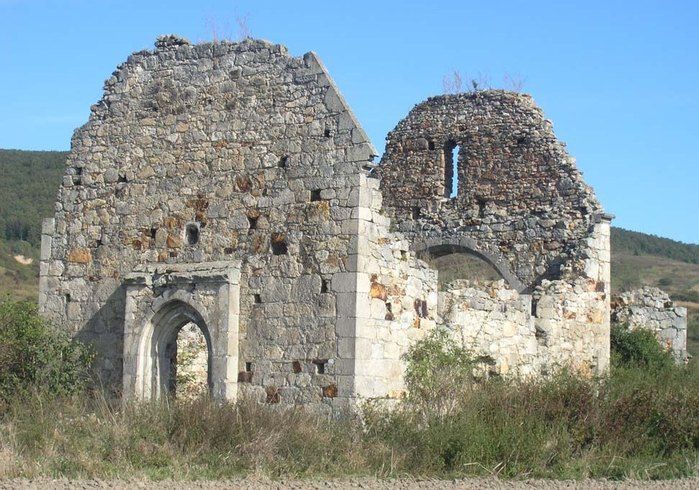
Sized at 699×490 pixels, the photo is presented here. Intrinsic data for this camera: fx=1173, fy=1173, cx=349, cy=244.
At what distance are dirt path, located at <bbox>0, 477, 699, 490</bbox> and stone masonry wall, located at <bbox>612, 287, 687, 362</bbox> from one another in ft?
26.0

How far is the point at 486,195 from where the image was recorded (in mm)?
19828

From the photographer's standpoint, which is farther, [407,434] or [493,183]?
[493,183]

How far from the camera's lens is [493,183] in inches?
779

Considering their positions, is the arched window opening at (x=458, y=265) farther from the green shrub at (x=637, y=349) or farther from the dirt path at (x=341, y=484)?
the dirt path at (x=341, y=484)

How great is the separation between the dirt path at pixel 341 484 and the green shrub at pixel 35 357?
4276 millimetres

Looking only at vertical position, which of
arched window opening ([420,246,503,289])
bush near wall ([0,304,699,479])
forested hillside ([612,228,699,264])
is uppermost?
forested hillside ([612,228,699,264])

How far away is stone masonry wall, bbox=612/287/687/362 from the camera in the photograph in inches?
766

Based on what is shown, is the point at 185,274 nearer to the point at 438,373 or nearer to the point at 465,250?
the point at 438,373

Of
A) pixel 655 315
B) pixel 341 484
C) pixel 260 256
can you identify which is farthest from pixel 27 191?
pixel 341 484

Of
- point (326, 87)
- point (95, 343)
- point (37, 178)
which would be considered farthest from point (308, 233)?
point (37, 178)

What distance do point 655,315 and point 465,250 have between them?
11.1 ft

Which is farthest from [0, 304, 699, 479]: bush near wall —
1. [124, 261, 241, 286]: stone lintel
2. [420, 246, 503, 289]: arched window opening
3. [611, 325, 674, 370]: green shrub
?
[420, 246, 503, 289]: arched window opening

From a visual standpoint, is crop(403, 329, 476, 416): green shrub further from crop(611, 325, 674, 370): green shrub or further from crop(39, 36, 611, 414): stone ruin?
crop(611, 325, 674, 370): green shrub

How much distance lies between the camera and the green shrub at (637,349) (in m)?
18.6
